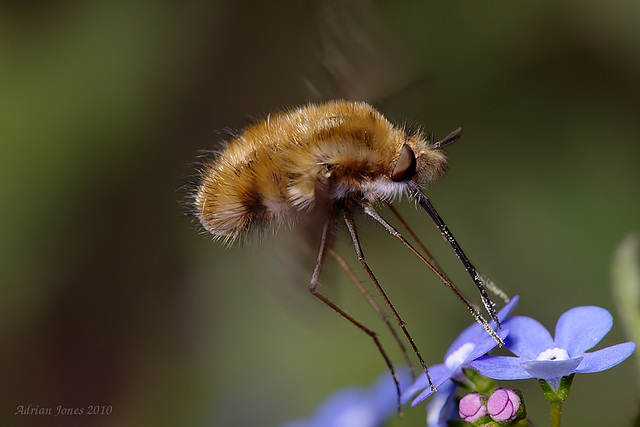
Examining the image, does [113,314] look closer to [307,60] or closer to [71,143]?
[71,143]

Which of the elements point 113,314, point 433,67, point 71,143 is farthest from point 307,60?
point 113,314

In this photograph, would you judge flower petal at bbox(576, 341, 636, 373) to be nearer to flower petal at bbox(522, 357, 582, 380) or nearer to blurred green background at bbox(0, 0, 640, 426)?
flower petal at bbox(522, 357, 582, 380)

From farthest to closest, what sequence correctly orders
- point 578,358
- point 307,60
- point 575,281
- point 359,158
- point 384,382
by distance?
point 575,281
point 307,60
point 384,382
point 359,158
point 578,358

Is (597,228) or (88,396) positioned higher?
(88,396)

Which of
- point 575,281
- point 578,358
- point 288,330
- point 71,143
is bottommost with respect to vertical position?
point 575,281

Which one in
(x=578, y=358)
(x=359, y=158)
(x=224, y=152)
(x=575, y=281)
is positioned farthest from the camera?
(x=575, y=281)

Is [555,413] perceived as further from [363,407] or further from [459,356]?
[363,407]

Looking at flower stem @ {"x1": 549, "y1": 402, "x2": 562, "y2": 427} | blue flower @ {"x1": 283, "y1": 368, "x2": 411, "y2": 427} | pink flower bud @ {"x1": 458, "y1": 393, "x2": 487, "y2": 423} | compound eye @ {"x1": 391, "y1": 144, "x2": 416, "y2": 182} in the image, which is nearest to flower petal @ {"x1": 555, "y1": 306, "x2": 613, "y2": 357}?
flower stem @ {"x1": 549, "y1": 402, "x2": 562, "y2": 427}
